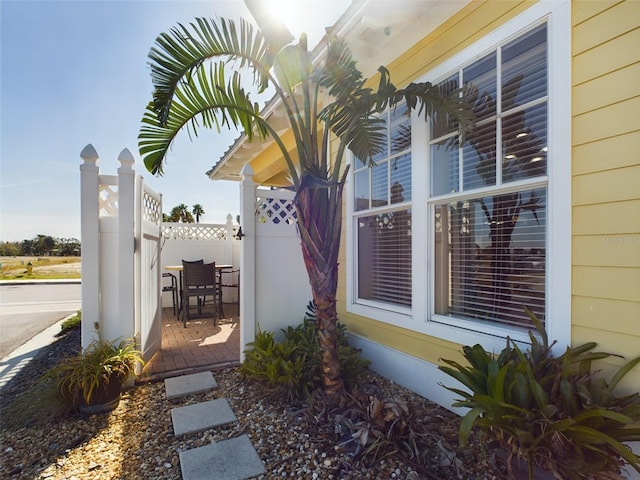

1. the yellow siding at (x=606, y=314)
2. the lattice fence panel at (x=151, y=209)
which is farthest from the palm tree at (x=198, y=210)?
the yellow siding at (x=606, y=314)

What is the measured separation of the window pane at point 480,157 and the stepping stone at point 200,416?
2834 millimetres

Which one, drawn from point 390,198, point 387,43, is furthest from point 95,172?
point 387,43

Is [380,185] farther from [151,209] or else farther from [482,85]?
[151,209]

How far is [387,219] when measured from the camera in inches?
136

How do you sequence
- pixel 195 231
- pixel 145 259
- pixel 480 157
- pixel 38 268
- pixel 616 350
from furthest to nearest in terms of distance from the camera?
pixel 38 268 < pixel 195 231 < pixel 145 259 < pixel 480 157 < pixel 616 350

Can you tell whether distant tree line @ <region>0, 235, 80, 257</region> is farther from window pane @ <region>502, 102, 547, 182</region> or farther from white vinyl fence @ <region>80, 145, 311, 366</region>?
window pane @ <region>502, 102, 547, 182</region>

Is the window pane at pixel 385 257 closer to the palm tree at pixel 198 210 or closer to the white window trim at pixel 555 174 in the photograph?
the white window trim at pixel 555 174

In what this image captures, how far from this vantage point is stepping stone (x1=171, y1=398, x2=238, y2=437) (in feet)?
8.03

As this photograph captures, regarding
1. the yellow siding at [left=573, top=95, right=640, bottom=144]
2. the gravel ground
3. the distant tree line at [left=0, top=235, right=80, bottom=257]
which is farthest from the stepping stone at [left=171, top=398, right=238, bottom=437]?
the distant tree line at [left=0, top=235, right=80, bottom=257]

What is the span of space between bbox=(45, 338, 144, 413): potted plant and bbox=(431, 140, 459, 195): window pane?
3.37 m

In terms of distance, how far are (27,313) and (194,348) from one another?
5.87m

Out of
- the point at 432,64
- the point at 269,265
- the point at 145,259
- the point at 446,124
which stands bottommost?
the point at 269,265

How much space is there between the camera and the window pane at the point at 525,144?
213 centimetres

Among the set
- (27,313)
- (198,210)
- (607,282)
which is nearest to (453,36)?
(607,282)
